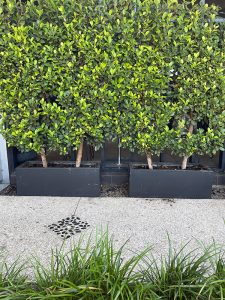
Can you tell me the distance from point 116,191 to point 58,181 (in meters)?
0.75

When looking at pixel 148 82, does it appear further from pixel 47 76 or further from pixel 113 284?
pixel 113 284

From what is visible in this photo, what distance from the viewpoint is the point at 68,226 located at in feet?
8.40

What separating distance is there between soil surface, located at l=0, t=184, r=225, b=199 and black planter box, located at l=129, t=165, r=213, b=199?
0.78ft

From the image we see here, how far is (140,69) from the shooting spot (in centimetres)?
283

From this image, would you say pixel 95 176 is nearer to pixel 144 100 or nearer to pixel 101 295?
pixel 144 100

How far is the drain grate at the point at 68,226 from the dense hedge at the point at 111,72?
83 centimetres

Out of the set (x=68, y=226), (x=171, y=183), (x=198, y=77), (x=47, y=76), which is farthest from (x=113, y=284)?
(x=198, y=77)

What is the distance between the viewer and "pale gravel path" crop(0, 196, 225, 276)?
7.45ft

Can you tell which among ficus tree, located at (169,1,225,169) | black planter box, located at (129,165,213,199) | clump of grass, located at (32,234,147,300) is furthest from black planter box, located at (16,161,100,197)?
clump of grass, located at (32,234,147,300)

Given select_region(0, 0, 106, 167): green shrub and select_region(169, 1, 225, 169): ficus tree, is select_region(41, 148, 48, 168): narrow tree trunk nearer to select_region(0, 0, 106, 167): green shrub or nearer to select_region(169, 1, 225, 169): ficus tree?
select_region(0, 0, 106, 167): green shrub

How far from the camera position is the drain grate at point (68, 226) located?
242cm

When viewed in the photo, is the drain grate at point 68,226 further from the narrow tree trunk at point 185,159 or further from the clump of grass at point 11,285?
the narrow tree trunk at point 185,159

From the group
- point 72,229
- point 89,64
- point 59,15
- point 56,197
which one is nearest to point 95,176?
point 56,197

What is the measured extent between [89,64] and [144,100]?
71 centimetres
